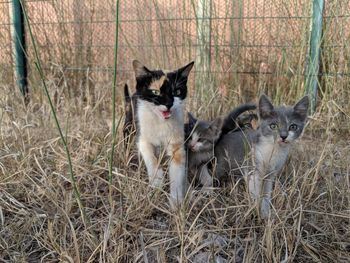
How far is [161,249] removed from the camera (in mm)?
1348

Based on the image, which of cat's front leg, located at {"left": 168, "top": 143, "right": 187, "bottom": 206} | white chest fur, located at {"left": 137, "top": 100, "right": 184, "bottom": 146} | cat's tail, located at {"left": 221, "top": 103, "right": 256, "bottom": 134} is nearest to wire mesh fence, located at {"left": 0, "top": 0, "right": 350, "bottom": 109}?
cat's tail, located at {"left": 221, "top": 103, "right": 256, "bottom": 134}

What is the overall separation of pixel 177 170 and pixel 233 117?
540 millimetres

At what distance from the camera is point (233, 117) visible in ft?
7.32

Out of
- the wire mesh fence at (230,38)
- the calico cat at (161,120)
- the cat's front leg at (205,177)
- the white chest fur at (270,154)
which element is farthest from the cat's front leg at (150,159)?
the wire mesh fence at (230,38)

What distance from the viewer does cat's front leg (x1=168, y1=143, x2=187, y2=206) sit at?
1834mm

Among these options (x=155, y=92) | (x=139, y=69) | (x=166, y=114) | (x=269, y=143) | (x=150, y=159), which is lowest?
(x=150, y=159)

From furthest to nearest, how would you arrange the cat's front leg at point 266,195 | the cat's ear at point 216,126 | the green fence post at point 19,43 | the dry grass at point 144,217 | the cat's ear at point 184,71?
the green fence post at point 19,43 → the cat's ear at point 216,126 → the cat's ear at point 184,71 → the cat's front leg at point 266,195 → the dry grass at point 144,217

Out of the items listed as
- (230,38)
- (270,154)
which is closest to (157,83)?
(270,154)

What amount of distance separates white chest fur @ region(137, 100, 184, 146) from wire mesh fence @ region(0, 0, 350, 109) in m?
0.97

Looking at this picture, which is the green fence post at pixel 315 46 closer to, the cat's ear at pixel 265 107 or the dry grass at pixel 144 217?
the dry grass at pixel 144 217

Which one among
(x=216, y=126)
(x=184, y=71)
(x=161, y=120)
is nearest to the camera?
(x=161, y=120)

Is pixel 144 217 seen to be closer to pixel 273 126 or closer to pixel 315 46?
pixel 273 126

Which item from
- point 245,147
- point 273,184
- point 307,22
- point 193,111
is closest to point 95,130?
point 193,111

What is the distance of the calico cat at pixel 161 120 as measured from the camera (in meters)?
1.90
